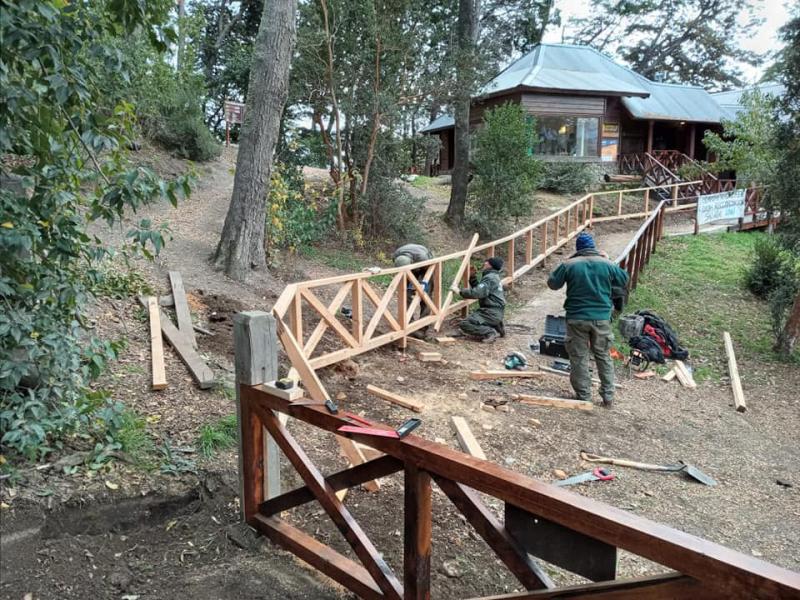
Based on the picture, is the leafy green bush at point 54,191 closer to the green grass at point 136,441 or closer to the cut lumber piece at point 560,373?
the green grass at point 136,441

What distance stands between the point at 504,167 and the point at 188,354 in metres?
11.6

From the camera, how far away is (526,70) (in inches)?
907

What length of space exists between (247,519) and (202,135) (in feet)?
48.6

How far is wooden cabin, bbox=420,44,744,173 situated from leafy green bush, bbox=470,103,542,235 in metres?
5.82

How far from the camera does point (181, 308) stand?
641 centimetres

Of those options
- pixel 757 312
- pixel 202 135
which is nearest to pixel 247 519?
pixel 757 312

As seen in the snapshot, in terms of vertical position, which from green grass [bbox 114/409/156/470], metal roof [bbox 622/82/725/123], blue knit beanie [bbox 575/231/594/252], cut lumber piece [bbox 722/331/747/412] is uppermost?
metal roof [bbox 622/82/725/123]

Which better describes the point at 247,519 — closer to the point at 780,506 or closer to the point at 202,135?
the point at 780,506

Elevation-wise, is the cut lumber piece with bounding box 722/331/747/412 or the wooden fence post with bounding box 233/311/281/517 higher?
the wooden fence post with bounding box 233/311/281/517

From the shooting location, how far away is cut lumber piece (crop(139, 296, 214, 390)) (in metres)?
4.83

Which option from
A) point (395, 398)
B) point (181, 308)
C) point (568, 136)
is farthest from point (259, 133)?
point (568, 136)

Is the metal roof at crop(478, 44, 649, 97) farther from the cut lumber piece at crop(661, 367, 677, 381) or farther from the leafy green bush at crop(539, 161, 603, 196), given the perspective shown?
the cut lumber piece at crop(661, 367, 677, 381)

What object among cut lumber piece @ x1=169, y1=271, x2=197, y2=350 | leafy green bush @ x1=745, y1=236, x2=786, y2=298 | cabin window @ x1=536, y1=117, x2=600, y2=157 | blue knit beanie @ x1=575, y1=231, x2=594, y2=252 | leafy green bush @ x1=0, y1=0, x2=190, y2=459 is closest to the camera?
leafy green bush @ x1=0, y1=0, x2=190, y2=459

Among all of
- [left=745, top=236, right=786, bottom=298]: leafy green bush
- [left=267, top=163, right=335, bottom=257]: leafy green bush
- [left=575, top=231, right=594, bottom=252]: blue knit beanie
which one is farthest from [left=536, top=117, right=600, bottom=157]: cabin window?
[left=575, top=231, right=594, bottom=252]: blue knit beanie
